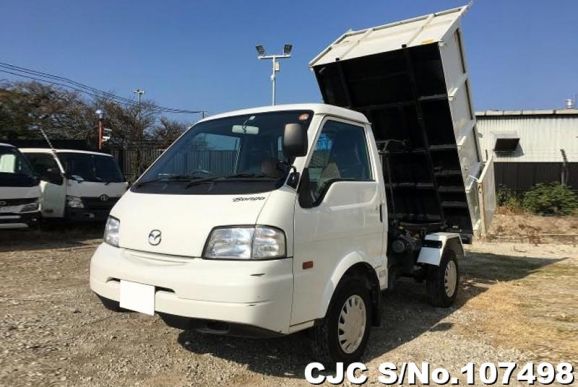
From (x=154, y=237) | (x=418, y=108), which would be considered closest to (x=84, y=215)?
(x=418, y=108)

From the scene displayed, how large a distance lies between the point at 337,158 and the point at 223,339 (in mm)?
1973

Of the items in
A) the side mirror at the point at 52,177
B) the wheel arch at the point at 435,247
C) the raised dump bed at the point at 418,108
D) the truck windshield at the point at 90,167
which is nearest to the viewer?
the wheel arch at the point at 435,247

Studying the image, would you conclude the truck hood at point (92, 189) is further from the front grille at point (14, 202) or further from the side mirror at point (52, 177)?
the front grille at point (14, 202)

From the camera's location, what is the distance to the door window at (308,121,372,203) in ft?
14.0

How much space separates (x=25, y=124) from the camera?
78.2 feet

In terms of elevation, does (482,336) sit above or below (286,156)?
below

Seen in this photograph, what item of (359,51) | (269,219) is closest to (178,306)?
(269,219)

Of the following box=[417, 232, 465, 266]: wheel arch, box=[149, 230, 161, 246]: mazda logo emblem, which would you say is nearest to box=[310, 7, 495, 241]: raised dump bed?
box=[417, 232, 465, 266]: wheel arch

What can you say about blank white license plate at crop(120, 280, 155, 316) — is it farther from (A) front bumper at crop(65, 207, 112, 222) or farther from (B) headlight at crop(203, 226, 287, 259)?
(A) front bumper at crop(65, 207, 112, 222)

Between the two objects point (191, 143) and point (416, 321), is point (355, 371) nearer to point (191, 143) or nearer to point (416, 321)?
point (416, 321)

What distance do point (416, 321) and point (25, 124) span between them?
22626 mm

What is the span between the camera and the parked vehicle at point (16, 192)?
1006cm

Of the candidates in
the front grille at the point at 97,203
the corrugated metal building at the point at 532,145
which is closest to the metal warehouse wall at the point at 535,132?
the corrugated metal building at the point at 532,145

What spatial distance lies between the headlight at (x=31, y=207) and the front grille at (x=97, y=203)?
5.58ft
